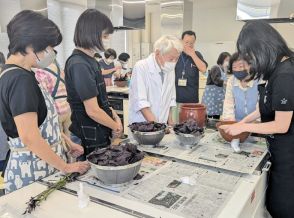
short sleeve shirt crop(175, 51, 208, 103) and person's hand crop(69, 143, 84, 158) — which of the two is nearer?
person's hand crop(69, 143, 84, 158)

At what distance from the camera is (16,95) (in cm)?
102

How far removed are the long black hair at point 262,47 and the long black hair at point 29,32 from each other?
884 millimetres

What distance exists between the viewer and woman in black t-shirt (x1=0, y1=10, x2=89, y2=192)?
1023 mm

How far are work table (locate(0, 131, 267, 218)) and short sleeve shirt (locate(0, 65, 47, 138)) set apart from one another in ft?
0.97

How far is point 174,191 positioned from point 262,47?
78 centimetres

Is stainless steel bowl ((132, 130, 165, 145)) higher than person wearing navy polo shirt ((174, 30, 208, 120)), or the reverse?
person wearing navy polo shirt ((174, 30, 208, 120))

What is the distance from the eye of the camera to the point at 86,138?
5.34 ft

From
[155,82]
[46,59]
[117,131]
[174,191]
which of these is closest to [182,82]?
[155,82]

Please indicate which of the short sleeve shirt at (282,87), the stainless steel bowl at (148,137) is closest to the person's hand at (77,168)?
the stainless steel bowl at (148,137)

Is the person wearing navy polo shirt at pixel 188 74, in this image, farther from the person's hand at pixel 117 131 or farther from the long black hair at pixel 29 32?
the long black hair at pixel 29 32

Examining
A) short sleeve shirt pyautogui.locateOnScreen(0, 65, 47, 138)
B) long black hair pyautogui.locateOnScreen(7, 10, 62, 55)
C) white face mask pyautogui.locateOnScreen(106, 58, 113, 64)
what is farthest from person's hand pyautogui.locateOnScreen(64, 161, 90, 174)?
white face mask pyautogui.locateOnScreen(106, 58, 113, 64)

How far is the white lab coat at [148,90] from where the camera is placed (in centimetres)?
186

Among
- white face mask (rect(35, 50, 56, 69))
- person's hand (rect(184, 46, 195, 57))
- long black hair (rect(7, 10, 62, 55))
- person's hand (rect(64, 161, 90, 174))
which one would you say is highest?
long black hair (rect(7, 10, 62, 55))

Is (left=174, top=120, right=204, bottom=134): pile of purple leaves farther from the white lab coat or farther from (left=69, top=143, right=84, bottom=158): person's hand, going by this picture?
(left=69, top=143, right=84, bottom=158): person's hand
